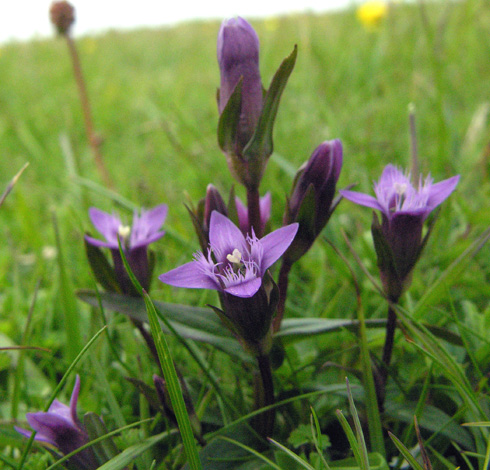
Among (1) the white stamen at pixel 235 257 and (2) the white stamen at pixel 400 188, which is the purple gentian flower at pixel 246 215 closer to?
(1) the white stamen at pixel 235 257

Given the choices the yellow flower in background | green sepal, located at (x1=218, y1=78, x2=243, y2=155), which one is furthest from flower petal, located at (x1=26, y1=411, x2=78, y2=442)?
the yellow flower in background

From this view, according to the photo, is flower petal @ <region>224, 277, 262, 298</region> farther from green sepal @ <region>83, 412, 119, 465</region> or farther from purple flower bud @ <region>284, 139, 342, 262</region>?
green sepal @ <region>83, 412, 119, 465</region>

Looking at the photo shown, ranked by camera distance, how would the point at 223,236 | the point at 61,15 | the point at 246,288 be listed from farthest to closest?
the point at 61,15, the point at 223,236, the point at 246,288

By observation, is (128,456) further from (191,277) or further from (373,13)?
(373,13)

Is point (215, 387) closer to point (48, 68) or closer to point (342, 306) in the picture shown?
point (342, 306)

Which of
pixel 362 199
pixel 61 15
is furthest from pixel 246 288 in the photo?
pixel 61 15
